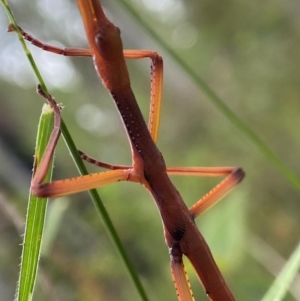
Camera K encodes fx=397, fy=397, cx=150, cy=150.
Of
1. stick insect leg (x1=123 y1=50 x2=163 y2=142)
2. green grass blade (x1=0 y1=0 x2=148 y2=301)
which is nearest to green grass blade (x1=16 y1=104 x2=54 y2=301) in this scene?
green grass blade (x1=0 y1=0 x2=148 y2=301)

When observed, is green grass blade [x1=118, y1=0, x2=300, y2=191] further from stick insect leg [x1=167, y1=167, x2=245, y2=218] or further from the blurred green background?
the blurred green background

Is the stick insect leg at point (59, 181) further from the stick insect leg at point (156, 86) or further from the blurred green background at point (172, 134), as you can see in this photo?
the blurred green background at point (172, 134)

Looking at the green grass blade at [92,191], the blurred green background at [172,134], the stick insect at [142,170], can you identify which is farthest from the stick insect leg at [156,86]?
the blurred green background at [172,134]

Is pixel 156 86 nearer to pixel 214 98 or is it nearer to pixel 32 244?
pixel 214 98

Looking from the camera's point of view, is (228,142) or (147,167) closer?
(147,167)

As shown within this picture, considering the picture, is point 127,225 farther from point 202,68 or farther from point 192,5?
point 192,5

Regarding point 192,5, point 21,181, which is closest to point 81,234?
point 21,181
